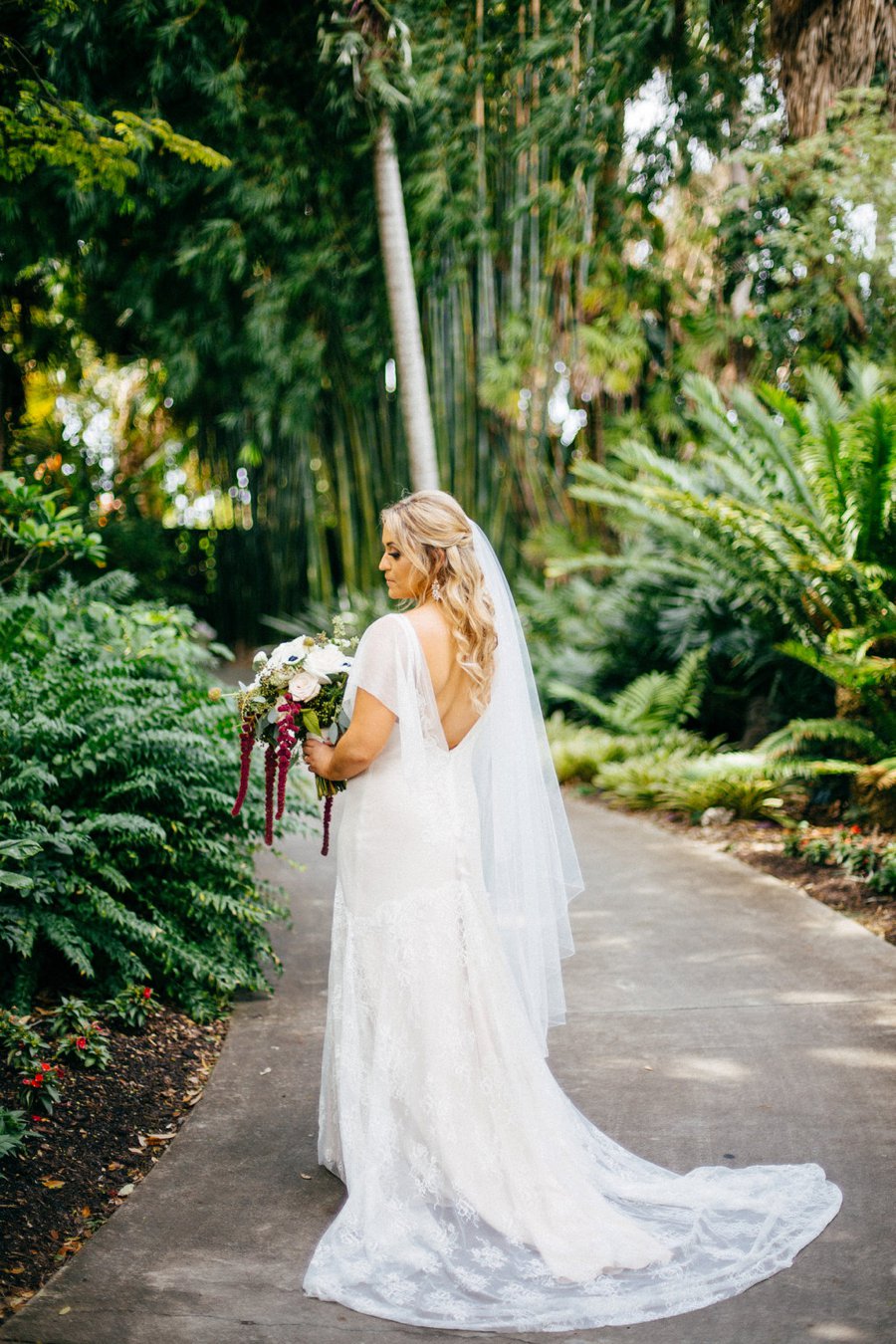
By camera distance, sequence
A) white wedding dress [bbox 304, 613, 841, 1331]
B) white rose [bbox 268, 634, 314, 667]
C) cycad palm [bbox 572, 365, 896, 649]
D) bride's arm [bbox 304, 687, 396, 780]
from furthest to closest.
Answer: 1. cycad palm [bbox 572, 365, 896, 649]
2. white rose [bbox 268, 634, 314, 667]
3. bride's arm [bbox 304, 687, 396, 780]
4. white wedding dress [bbox 304, 613, 841, 1331]

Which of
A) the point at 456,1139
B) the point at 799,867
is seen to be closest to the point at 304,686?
the point at 456,1139

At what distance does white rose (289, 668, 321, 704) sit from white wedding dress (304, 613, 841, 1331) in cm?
14

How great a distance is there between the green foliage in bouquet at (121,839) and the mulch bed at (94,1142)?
223 millimetres

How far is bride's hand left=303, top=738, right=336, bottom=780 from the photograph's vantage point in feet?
10.9

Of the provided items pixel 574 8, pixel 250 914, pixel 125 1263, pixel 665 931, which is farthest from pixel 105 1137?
pixel 574 8

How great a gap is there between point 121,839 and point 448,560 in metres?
1.96

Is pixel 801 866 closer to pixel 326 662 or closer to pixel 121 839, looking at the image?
pixel 121 839

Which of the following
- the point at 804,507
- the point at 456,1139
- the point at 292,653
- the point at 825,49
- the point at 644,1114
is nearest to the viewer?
the point at 456,1139

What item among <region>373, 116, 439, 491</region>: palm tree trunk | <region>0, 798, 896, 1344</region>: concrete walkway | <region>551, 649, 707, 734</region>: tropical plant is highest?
<region>373, 116, 439, 491</region>: palm tree trunk

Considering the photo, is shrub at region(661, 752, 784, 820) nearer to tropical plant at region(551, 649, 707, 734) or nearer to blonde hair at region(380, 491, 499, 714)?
tropical plant at region(551, 649, 707, 734)

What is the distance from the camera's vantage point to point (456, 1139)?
10.1 ft

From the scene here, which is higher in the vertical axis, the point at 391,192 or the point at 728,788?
the point at 391,192

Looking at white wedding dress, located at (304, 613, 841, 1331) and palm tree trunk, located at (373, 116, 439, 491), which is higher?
palm tree trunk, located at (373, 116, 439, 491)

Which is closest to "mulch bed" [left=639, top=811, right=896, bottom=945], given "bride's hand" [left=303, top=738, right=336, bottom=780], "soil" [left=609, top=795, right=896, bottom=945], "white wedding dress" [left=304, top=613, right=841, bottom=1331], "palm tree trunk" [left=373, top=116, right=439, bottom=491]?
"soil" [left=609, top=795, right=896, bottom=945]
